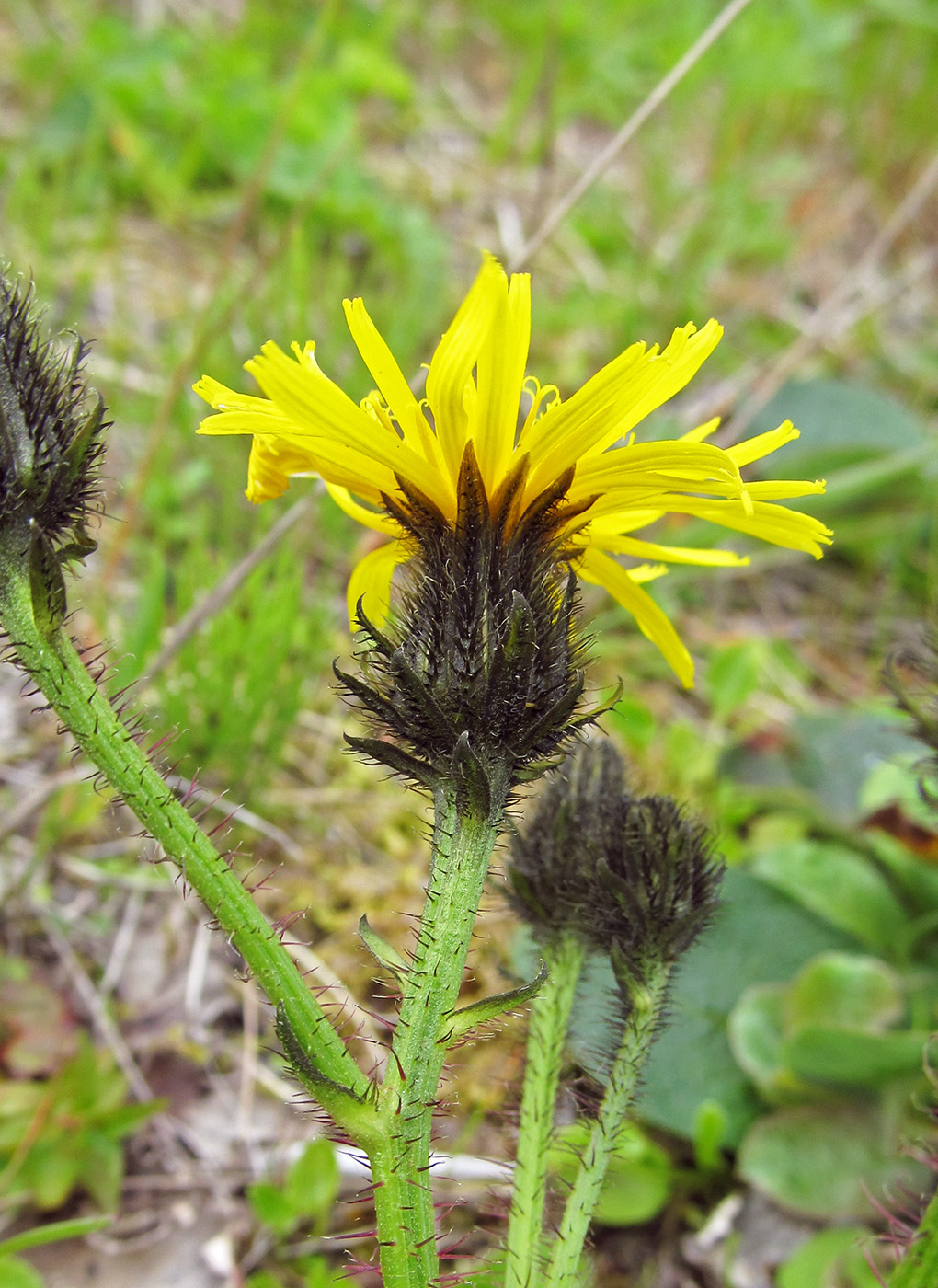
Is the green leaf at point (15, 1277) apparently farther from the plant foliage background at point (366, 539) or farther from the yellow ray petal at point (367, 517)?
the yellow ray petal at point (367, 517)

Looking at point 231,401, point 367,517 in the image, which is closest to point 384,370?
point 231,401

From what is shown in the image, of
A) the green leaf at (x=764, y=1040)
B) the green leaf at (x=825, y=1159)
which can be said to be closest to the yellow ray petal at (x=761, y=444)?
the green leaf at (x=764, y=1040)

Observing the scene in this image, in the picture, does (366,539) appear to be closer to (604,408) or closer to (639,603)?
(639,603)

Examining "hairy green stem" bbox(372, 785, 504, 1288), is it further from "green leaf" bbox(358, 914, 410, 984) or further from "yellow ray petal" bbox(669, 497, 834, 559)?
"yellow ray petal" bbox(669, 497, 834, 559)

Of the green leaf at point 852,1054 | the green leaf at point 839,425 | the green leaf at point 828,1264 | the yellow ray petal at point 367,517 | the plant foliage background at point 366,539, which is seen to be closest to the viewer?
the yellow ray petal at point 367,517

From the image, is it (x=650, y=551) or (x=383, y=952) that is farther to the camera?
(x=650, y=551)

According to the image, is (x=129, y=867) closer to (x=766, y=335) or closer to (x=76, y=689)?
(x=76, y=689)
